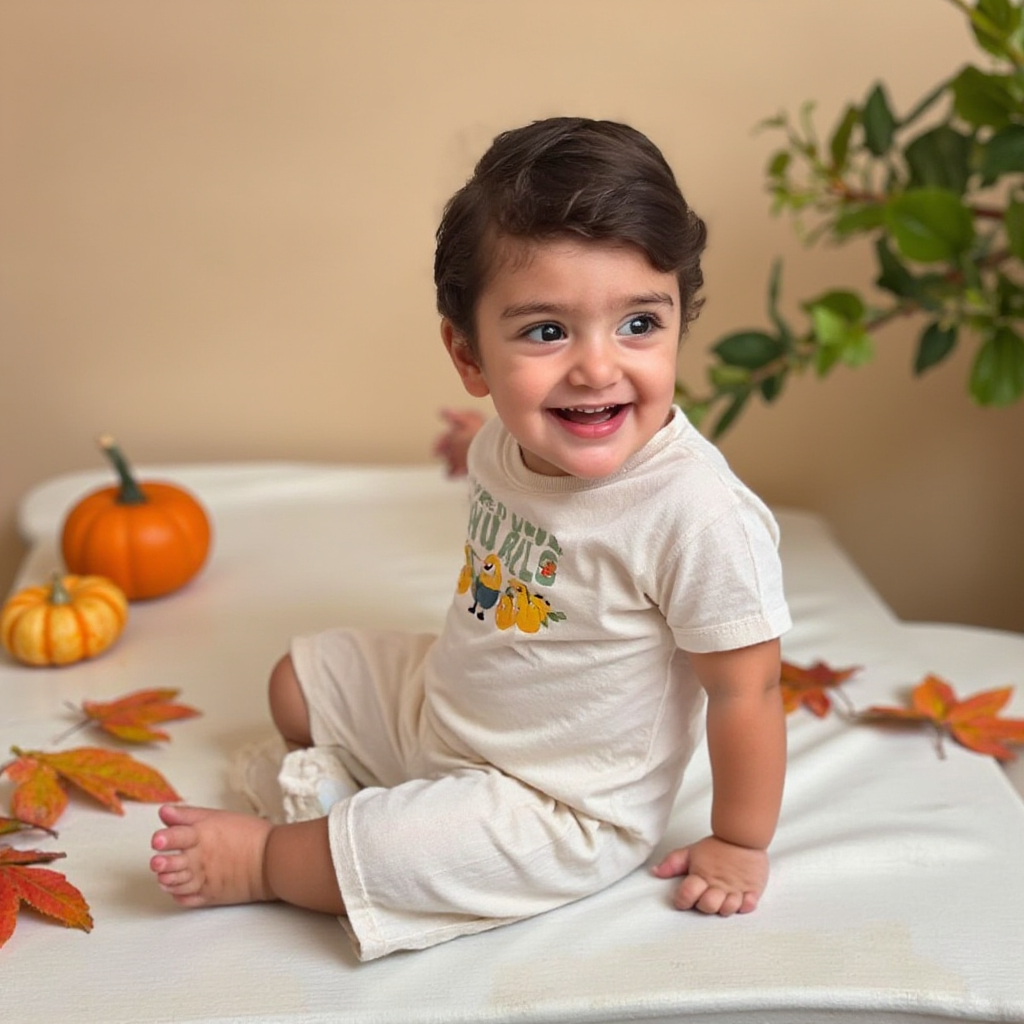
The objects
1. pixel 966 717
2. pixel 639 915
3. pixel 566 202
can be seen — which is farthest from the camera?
pixel 966 717

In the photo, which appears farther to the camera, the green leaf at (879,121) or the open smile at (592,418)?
the green leaf at (879,121)

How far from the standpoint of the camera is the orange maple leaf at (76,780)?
111 centimetres

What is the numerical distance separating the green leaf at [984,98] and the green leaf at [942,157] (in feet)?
0.42

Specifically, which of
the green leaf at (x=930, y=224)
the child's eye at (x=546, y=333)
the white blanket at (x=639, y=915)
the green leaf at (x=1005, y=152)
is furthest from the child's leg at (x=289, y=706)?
the green leaf at (x=1005, y=152)

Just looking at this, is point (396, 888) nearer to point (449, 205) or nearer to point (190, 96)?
point (449, 205)

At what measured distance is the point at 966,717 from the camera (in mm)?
1231

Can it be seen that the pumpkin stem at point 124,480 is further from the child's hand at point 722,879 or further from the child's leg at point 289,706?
the child's hand at point 722,879

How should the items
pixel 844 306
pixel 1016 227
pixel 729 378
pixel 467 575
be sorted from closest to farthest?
1. pixel 467 575
2. pixel 1016 227
3. pixel 844 306
4. pixel 729 378

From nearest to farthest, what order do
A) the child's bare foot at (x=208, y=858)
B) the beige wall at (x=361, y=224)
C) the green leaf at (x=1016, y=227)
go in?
the child's bare foot at (x=208, y=858) → the green leaf at (x=1016, y=227) → the beige wall at (x=361, y=224)

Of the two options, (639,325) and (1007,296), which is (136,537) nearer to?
(639,325)

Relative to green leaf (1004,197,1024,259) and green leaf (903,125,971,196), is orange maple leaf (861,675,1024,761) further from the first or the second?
green leaf (903,125,971,196)

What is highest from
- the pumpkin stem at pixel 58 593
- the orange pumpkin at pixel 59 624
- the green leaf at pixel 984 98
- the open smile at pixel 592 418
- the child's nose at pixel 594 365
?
the green leaf at pixel 984 98

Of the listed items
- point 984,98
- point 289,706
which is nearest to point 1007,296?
point 984,98

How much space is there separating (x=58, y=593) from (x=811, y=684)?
0.78 m
